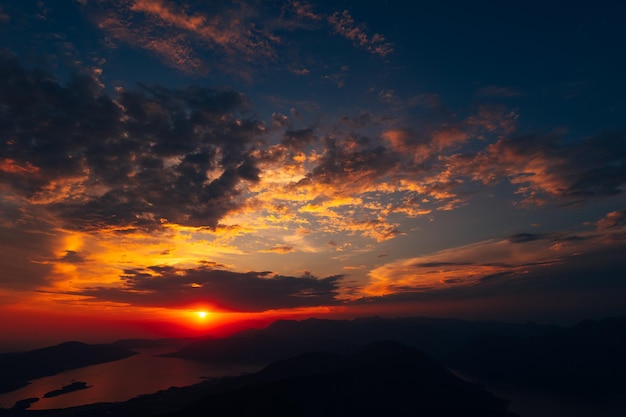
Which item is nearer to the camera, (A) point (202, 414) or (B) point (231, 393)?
(A) point (202, 414)

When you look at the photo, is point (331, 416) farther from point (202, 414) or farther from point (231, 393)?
point (202, 414)

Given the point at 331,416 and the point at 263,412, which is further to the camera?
the point at 331,416

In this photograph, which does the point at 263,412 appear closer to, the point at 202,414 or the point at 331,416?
the point at 202,414

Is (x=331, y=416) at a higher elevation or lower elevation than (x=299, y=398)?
lower

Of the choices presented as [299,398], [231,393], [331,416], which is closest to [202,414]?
[231,393]

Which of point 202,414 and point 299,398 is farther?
point 299,398

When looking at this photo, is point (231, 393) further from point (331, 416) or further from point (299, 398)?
point (331, 416)

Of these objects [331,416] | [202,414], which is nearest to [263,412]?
[202,414]

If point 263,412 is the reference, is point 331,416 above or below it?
below
